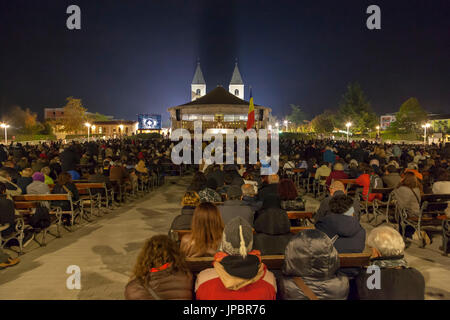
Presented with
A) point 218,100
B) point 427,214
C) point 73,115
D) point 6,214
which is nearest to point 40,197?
point 6,214

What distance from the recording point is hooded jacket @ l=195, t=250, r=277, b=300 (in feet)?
8.84

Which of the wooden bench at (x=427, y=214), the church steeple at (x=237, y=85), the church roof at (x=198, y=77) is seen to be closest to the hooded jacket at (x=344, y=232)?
the wooden bench at (x=427, y=214)

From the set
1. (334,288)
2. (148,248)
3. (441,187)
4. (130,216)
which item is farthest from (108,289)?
(441,187)

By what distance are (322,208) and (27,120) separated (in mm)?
101919

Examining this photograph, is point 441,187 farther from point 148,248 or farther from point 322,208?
point 148,248

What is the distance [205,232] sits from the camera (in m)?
4.03

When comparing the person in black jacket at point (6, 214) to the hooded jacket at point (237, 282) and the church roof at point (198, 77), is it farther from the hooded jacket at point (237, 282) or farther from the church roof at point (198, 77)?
the church roof at point (198, 77)

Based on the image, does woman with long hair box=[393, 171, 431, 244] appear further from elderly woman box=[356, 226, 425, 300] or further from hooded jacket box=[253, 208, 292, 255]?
elderly woman box=[356, 226, 425, 300]

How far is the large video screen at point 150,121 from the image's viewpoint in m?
70.1

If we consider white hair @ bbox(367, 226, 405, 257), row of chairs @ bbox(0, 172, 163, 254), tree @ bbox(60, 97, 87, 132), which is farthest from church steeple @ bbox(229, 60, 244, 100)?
white hair @ bbox(367, 226, 405, 257)

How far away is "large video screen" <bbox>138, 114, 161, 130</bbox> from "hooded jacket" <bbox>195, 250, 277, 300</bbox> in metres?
68.9

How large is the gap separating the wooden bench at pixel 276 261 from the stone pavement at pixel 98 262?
1356 millimetres

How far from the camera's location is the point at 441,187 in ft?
24.4
